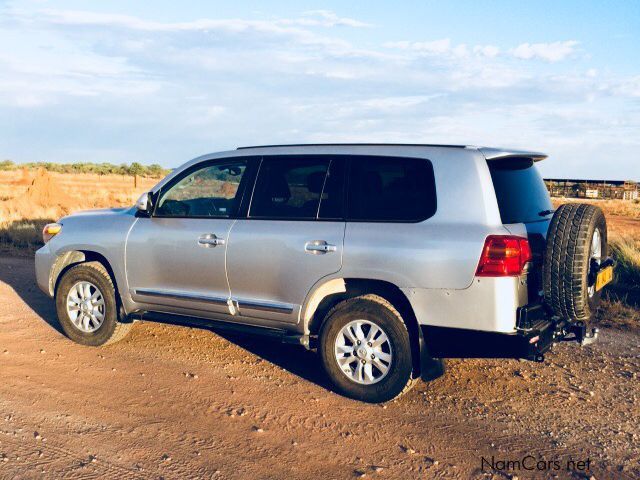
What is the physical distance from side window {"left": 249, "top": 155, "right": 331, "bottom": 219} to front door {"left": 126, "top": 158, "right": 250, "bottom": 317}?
22 centimetres

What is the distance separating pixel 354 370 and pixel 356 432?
2.22ft

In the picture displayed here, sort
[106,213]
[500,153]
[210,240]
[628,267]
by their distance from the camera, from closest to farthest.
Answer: [500,153] → [210,240] → [106,213] → [628,267]

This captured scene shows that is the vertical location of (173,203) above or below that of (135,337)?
above

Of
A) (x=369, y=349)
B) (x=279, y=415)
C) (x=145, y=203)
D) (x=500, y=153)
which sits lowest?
(x=279, y=415)

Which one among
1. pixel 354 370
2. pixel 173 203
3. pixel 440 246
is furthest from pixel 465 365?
pixel 173 203

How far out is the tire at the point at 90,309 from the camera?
6246 mm

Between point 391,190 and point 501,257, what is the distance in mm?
1009

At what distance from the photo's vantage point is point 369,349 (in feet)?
16.3

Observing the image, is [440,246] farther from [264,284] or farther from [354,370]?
[264,284]

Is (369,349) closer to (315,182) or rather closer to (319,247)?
(319,247)

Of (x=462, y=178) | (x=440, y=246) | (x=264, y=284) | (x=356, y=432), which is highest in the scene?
(x=462, y=178)

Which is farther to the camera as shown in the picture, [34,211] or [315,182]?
[34,211]

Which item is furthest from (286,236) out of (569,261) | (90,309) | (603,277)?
(603,277)

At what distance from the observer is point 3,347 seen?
6.16 m
